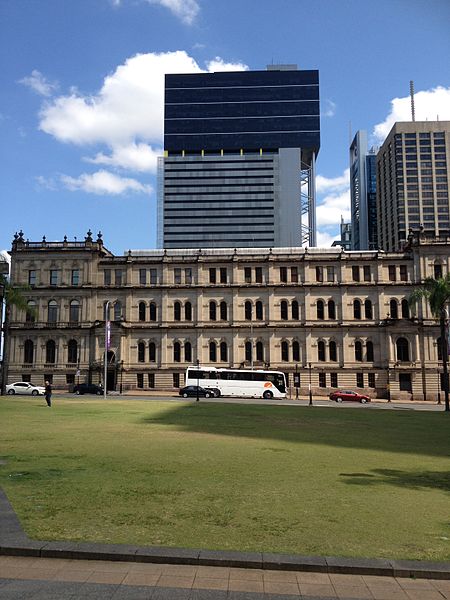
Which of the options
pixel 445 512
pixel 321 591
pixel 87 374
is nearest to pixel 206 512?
pixel 321 591

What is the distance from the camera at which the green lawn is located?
8.79m

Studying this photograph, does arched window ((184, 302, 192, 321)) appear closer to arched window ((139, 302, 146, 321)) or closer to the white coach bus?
arched window ((139, 302, 146, 321))

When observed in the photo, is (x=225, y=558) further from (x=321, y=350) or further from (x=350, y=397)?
(x=321, y=350)

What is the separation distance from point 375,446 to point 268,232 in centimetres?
16201

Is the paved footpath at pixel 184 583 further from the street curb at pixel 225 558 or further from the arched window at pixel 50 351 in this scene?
the arched window at pixel 50 351

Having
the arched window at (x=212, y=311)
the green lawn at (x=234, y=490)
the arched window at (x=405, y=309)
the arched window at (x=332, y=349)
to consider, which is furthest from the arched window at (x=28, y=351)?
the green lawn at (x=234, y=490)

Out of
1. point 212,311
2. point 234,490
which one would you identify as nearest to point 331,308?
point 212,311

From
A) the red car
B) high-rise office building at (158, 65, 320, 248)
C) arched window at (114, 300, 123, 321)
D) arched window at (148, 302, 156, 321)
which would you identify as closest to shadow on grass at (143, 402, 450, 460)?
the red car

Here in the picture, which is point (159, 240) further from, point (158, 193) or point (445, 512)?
point (445, 512)

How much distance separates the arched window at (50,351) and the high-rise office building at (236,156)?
102 metres

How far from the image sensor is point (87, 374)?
77.3 m

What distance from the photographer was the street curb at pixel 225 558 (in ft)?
24.9

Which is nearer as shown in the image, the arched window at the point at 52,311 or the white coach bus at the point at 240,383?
the white coach bus at the point at 240,383

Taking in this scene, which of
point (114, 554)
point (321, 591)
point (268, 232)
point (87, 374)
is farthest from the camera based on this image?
point (268, 232)
